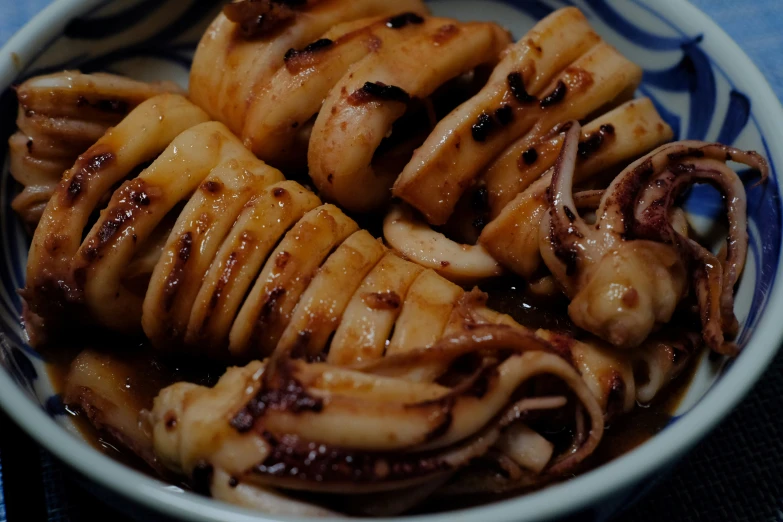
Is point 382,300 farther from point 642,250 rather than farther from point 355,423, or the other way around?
point 642,250

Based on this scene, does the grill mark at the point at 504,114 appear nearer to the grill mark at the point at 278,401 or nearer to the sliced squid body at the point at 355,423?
the sliced squid body at the point at 355,423

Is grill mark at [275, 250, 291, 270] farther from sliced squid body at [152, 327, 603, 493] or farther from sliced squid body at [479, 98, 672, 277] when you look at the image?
sliced squid body at [479, 98, 672, 277]

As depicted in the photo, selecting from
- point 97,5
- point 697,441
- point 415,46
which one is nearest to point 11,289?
point 97,5

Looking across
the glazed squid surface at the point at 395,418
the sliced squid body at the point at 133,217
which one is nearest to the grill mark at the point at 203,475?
the glazed squid surface at the point at 395,418

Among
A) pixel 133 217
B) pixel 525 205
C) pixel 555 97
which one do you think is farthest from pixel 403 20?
pixel 133 217

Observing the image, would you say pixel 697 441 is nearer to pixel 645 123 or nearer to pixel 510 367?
pixel 510 367

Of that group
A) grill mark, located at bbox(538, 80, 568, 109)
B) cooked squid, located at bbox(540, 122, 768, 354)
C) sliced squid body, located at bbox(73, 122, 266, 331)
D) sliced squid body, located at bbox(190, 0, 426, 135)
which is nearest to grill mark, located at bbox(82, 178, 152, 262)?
sliced squid body, located at bbox(73, 122, 266, 331)
